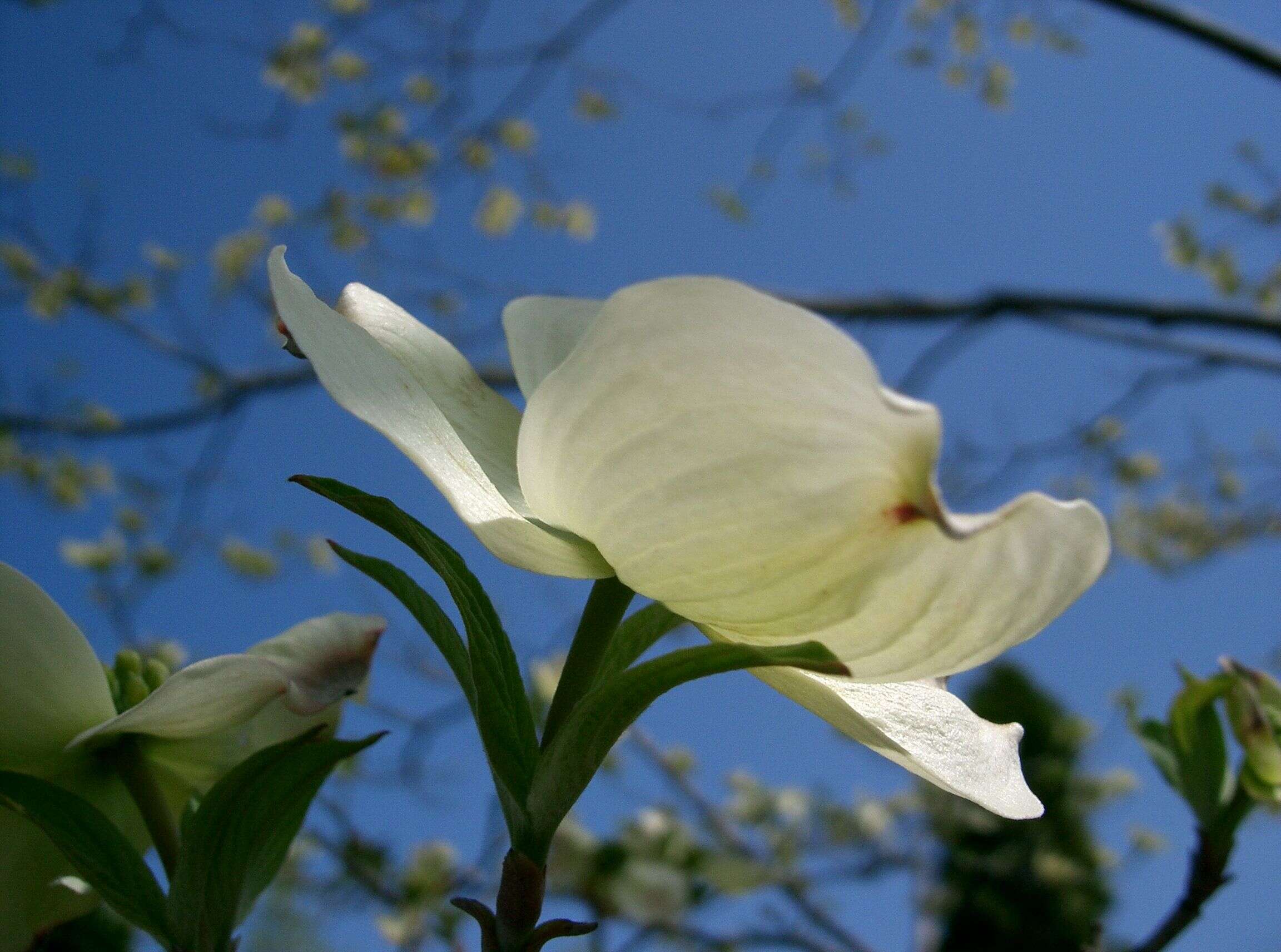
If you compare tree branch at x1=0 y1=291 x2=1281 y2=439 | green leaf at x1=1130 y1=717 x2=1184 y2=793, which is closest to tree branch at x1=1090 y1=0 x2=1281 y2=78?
tree branch at x1=0 y1=291 x2=1281 y2=439

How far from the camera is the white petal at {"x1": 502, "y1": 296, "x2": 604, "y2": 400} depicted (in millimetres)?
363

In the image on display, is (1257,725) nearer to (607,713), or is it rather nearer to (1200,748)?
(1200,748)

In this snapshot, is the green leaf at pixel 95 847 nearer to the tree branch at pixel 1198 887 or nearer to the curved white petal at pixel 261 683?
the curved white petal at pixel 261 683

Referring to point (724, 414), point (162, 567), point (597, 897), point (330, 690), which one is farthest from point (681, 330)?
point (162, 567)

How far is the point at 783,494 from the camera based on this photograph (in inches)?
7.9

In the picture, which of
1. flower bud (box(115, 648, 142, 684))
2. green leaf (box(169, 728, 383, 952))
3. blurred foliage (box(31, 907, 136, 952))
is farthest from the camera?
blurred foliage (box(31, 907, 136, 952))

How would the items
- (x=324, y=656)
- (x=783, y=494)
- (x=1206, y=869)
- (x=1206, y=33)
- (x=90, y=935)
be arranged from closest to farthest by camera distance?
(x=783, y=494) < (x=324, y=656) < (x=1206, y=869) < (x=90, y=935) < (x=1206, y=33)

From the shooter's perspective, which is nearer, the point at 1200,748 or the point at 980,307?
the point at 1200,748

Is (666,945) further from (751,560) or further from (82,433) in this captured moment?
(82,433)

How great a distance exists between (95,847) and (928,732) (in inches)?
9.5

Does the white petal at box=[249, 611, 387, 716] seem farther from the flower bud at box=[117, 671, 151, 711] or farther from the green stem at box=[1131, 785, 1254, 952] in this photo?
the green stem at box=[1131, 785, 1254, 952]

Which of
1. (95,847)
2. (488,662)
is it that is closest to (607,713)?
(488,662)

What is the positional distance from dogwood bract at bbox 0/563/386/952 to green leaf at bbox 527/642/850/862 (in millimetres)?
88

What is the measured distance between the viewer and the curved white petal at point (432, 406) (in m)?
0.22
